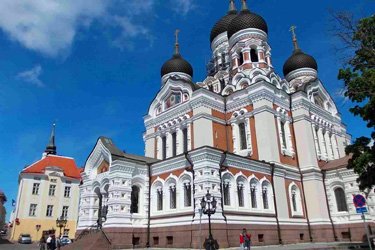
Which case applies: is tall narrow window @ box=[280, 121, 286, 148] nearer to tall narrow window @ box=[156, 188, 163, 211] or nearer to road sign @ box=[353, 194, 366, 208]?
tall narrow window @ box=[156, 188, 163, 211]

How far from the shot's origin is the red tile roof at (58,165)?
42094 mm

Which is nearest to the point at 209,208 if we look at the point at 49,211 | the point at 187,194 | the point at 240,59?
the point at 187,194

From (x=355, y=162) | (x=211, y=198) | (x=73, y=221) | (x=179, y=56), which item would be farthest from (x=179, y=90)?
(x=73, y=221)

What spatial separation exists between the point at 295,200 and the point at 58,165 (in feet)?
109

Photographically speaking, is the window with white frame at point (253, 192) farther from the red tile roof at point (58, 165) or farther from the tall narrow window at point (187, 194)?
the red tile roof at point (58, 165)

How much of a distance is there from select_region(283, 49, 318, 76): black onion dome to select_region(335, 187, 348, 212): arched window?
13.1 m

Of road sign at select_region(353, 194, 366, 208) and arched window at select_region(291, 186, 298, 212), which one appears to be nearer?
road sign at select_region(353, 194, 366, 208)

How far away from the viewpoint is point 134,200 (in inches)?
790

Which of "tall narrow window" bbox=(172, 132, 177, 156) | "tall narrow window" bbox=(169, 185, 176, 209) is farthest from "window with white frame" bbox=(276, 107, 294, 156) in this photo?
"tall narrow window" bbox=(169, 185, 176, 209)

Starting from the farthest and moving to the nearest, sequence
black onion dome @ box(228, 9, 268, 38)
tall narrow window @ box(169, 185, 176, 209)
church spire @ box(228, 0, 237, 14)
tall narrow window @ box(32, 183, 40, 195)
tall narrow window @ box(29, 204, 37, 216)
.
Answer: tall narrow window @ box(32, 183, 40, 195), tall narrow window @ box(29, 204, 37, 216), church spire @ box(228, 0, 237, 14), black onion dome @ box(228, 9, 268, 38), tall narrow window @ box(169, 185, 176, 209)

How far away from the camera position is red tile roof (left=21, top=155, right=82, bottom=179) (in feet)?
138

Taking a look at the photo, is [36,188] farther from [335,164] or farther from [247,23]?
[335,164]

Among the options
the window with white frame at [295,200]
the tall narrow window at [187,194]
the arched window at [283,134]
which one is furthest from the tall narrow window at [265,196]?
the tall narrow window at [187,194]

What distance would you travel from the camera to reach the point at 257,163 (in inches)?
815
